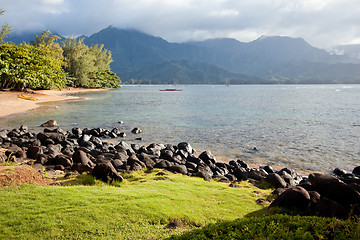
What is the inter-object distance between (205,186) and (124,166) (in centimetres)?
481

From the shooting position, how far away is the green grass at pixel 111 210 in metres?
6.73

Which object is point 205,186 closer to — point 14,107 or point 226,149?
point 226,149

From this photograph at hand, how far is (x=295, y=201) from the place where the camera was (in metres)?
9.15

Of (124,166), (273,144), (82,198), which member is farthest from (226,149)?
(82,198)

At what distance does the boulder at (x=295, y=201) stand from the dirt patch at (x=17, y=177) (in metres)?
8.87

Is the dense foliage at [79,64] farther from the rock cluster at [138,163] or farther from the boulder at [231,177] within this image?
the boulder at [231,177]

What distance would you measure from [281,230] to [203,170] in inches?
413

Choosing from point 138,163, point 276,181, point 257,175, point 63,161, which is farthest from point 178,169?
point 63,161

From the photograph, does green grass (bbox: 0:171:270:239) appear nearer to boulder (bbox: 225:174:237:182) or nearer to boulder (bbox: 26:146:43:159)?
boulder (bbox: 225:174:237:182)

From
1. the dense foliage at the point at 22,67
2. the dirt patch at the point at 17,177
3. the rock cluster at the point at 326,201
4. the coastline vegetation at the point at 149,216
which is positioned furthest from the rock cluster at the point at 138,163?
the dense foliage at the point at 22,67

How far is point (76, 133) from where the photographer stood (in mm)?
28438

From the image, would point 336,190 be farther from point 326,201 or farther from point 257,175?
point 257,175

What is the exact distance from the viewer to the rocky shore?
29.9 ft

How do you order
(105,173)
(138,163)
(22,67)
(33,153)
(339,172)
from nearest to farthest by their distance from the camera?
(105,173) < (138,163) < (33,153) < (339,172) < (22,67)
